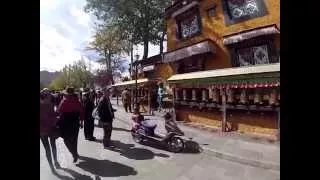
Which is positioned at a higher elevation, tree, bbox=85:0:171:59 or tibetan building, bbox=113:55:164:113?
tree, bbox=85:0:171:59

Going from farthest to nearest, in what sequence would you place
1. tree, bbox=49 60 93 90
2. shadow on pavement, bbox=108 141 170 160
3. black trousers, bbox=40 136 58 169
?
1. shadow on pavement, bbox=108 141 170 160
2. tree, bbox=49 60 93 90
3. black trousers, bbox=40 136 58 169

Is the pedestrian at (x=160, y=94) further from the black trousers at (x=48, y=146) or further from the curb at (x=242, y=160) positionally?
the black trousers at (x=48, y=146)

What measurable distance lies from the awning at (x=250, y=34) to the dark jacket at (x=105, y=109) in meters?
3.50

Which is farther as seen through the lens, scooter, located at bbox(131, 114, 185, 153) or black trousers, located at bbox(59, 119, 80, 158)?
scooter, located at bbox(131, 114, 185, 153)

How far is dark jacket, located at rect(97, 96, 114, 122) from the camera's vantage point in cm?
640

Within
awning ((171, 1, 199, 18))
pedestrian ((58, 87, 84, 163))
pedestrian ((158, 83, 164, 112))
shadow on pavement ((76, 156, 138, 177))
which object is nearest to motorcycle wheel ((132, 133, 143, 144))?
shadow on pavement ((76, 156, 138, 177))

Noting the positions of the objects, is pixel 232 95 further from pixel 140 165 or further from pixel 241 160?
pixel 140 165

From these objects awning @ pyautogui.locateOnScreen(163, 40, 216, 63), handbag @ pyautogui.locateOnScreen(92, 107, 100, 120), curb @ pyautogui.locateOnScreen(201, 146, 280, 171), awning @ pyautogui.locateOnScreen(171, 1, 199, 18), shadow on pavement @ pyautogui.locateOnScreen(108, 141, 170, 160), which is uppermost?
awning @ pyautogui.locateOnScreen(171, 1, 199, 18)

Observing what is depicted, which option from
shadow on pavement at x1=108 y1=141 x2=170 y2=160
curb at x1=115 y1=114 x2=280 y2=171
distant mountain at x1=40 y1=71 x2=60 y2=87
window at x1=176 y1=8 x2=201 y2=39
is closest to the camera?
distant mountain at x1=40 y1=71 x2=60 y2=87

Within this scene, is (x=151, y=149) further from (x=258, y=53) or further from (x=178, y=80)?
(x=258, y=53)

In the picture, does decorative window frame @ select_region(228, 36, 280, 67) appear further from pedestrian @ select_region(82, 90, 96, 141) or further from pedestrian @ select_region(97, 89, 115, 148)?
pedestrian @ select_region(82, 90, 96, 141)

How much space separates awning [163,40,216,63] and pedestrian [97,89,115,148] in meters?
2.85

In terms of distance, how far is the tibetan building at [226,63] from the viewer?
7238 mm

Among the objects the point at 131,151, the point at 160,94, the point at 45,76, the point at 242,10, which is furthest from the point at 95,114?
the point at 45,76
